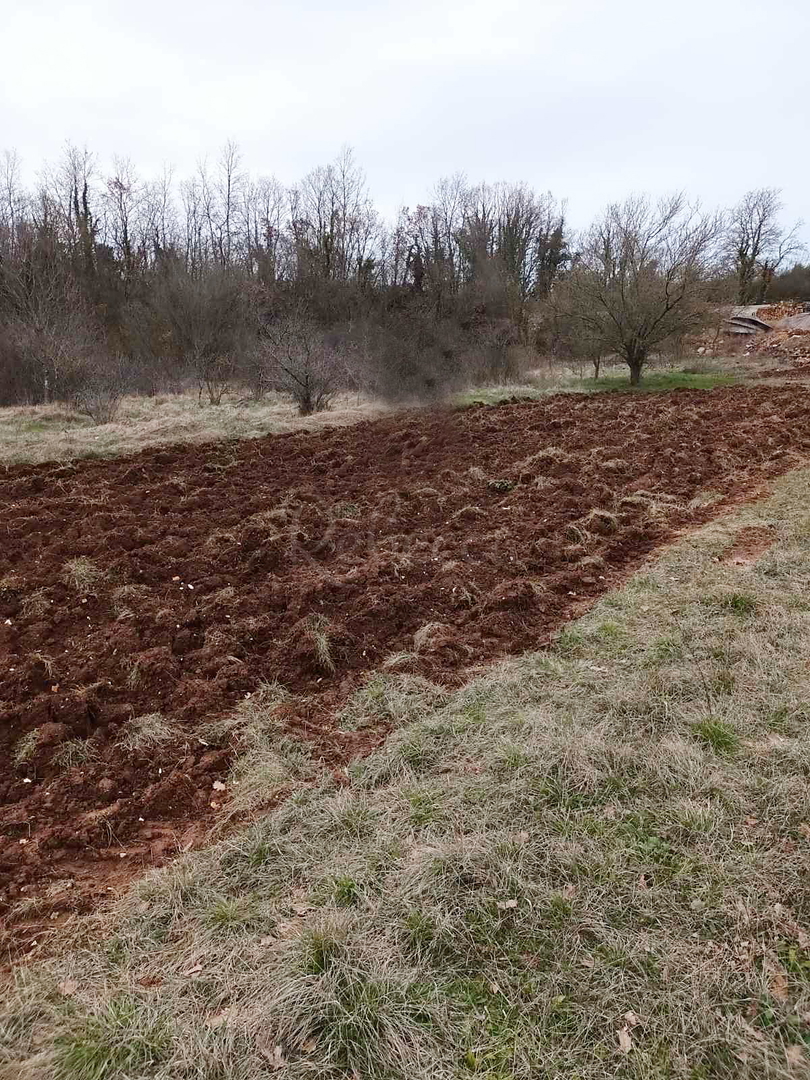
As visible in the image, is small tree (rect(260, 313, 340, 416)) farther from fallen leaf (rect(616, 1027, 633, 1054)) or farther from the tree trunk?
fallen leaf (rect(616, 1027, 633, 1054))

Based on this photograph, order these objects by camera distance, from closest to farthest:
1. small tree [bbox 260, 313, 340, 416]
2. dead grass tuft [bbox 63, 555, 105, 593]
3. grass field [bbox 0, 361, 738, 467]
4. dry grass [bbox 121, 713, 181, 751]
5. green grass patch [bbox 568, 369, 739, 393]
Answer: dry grass [bbox 121, 713, 181, 751]
dead grass tuft [bbox 63, 555, 105, 593]
grass field [bbox 0, 361, 738, 467]
small tree [bbox 260, 313, 340, 416]
green grass patch [bbox 568, 369, 739, 393]

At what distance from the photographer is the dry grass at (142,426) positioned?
10.3m

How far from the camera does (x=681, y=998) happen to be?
1.85 metres

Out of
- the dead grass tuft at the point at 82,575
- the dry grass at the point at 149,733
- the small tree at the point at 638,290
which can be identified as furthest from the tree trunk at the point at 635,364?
the dry grass at the point at 149,733

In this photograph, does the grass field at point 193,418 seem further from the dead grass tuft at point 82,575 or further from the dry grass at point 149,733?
the dry grass at point 149,733

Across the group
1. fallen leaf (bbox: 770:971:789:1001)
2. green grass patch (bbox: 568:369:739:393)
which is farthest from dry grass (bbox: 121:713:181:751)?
green grass patch (bbox: 568:369:739:393)

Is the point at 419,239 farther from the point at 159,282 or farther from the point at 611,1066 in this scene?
the point at 611,1066

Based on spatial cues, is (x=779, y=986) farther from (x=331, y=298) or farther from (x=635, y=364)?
(x=331, y=298)

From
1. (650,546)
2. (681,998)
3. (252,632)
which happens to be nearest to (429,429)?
(650,546)

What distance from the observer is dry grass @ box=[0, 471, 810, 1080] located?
1.77 meters

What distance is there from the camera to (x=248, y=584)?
520cm

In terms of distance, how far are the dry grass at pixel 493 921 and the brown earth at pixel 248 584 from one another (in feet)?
1.50

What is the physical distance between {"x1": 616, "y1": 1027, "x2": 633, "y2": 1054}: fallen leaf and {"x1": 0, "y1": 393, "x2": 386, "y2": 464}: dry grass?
10.5 m

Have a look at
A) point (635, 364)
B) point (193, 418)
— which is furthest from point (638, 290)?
point (193, 418)
